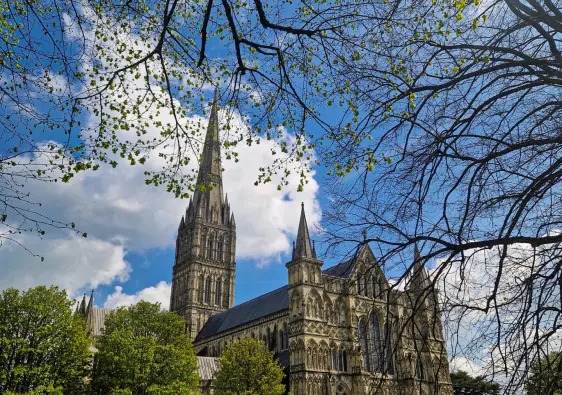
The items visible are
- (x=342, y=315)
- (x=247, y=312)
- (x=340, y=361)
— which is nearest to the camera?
(x=340, y=361)

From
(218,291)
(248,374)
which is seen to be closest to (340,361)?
(248,374)

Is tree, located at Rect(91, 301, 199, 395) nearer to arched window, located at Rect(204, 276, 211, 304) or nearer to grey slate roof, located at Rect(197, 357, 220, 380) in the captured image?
grey slate roof, located at Rect(197, 357, 220, 380)

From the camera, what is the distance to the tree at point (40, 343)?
84.4 feet

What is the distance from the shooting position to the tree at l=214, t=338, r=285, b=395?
30.3 metres

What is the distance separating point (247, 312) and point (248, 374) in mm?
22264

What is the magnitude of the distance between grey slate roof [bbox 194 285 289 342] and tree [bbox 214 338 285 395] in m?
12.0

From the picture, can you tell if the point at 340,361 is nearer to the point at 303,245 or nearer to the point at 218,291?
the point at 303,245

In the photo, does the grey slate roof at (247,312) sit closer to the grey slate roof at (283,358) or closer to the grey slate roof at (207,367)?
the grey slate roof at (283,358)

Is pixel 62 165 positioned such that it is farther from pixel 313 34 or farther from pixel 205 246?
pixel 205 246

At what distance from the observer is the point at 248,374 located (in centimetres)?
3105

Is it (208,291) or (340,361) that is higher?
(208,291)

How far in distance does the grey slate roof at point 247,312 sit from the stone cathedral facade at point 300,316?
145 mm

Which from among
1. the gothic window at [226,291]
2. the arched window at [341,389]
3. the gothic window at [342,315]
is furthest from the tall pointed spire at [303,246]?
the gothic window at [226,291]

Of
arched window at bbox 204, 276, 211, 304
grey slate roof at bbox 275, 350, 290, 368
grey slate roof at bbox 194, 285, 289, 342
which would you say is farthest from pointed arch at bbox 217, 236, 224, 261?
grey slate roof at bbox 275, 350, 290, 368
